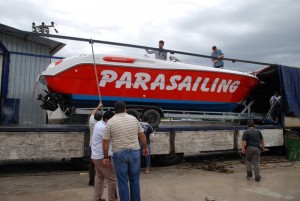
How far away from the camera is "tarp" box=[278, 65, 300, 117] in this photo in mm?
9703

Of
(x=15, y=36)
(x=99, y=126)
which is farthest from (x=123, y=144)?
(x=15, y=36)

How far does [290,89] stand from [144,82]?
460cm

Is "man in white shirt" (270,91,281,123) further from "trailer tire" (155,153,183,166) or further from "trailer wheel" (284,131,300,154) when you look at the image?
"trailer tire" (155,153,183,166)

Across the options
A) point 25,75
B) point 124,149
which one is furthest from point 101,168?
point 25,75

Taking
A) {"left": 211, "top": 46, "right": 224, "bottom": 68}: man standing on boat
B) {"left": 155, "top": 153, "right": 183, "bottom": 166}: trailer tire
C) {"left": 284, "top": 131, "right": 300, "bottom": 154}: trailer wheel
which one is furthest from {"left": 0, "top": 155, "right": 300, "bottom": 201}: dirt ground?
{"left": 211, "top": 46, "right": 224, "bottom": 68}: man standing on boat

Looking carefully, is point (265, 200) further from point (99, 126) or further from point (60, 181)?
point (60, 181)

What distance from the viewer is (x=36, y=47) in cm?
1155

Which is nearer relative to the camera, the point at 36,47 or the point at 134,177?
the point at 134,177

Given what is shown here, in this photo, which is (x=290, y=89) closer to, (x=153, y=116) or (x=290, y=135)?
(x=290, y=135)

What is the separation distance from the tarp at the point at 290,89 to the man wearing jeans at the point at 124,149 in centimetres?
684

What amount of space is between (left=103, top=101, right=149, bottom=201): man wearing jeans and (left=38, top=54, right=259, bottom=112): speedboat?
303 centimetres

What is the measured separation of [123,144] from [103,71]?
13.2 feet

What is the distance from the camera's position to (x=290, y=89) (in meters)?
9.83

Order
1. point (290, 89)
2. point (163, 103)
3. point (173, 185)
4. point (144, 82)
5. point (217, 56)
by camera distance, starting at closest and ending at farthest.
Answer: point (173, 185), point (144, 82), point (163, 103), point (290, 89), point (217, 56)
